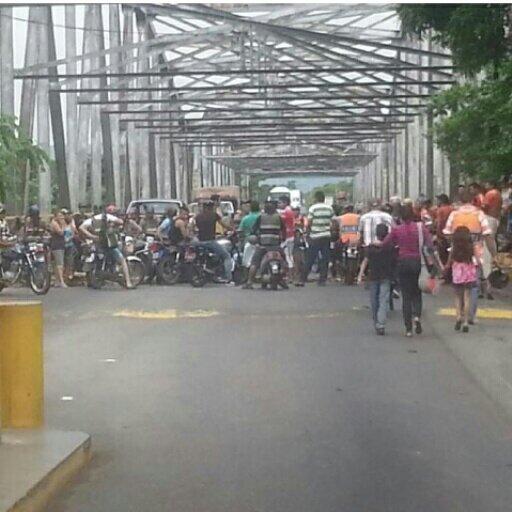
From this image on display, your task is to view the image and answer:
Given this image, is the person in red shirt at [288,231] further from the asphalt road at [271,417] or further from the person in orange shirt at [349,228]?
the asphalt road at [271,417]

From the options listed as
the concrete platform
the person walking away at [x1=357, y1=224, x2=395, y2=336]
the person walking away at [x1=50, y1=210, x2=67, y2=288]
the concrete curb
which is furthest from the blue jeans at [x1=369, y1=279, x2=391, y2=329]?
the person walking away at [x1=50, y1=210, x2=67, y2=288]

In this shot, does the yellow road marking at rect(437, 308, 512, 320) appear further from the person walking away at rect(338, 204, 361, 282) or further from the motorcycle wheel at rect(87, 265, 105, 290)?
the motorcycle wheel at rect(87, 265, 105, 290)

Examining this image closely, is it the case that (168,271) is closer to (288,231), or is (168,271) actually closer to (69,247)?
(69,247)

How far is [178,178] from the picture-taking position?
1585 inches

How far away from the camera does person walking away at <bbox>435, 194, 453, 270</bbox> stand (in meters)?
19.4

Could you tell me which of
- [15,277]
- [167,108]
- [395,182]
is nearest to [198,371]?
[15,277]

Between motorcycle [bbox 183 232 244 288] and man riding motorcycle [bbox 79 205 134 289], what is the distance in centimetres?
130

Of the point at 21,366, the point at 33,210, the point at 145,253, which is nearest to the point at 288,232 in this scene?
the point at 145,253

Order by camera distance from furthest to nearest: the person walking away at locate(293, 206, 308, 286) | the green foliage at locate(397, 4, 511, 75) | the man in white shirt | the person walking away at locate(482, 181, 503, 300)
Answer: the person walking away at locate(293, 206, 308, 286) → the person walking away at locate(482, 181, 503, 300) → the man in white shirt → the green foliage at locate(397, 4, 511, 75)

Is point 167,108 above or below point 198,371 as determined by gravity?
above

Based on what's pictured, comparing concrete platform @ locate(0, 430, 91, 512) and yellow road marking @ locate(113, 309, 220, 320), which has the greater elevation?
concrete platform @ locate(0, 430, 91, 512)

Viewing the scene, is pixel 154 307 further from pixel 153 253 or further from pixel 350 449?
pixel 350 449

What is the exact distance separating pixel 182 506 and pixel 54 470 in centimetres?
→ 90

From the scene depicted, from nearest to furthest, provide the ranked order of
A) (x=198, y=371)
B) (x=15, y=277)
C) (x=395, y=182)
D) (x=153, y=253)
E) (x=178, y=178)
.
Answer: (x=198, y=371)
(x=15, y=277)
(x=153, y=253)
(x=395, y=182)
(x=178, y=178)
